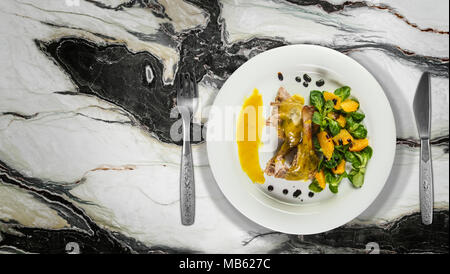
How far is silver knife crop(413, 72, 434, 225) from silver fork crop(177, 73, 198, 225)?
0.85 m

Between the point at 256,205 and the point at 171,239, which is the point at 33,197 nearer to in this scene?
the point at 171,239

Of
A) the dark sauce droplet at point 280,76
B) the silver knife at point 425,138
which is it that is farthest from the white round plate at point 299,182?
the silver knife at point 425,138

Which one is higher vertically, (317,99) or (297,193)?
(317,99)

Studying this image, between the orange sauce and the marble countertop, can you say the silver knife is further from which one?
the orange sauce

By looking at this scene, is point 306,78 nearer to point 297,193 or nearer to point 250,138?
point 250,138

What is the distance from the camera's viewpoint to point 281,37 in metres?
1.38

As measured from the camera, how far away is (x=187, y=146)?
1.33 metres

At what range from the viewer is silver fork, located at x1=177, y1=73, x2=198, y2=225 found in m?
1.33

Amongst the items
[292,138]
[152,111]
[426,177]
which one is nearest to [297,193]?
[292,138]

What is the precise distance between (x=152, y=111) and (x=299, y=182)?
62cm

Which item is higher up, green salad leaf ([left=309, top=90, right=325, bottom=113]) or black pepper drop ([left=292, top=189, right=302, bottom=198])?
green salad leaf ([left=309, top=90, right=325, bottom=113])

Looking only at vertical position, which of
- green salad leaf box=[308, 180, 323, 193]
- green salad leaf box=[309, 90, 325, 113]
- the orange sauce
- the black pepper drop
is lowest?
the black pepper drop

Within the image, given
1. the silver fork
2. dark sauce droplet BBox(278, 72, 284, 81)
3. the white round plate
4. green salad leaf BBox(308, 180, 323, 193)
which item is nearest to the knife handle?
the white round plate
